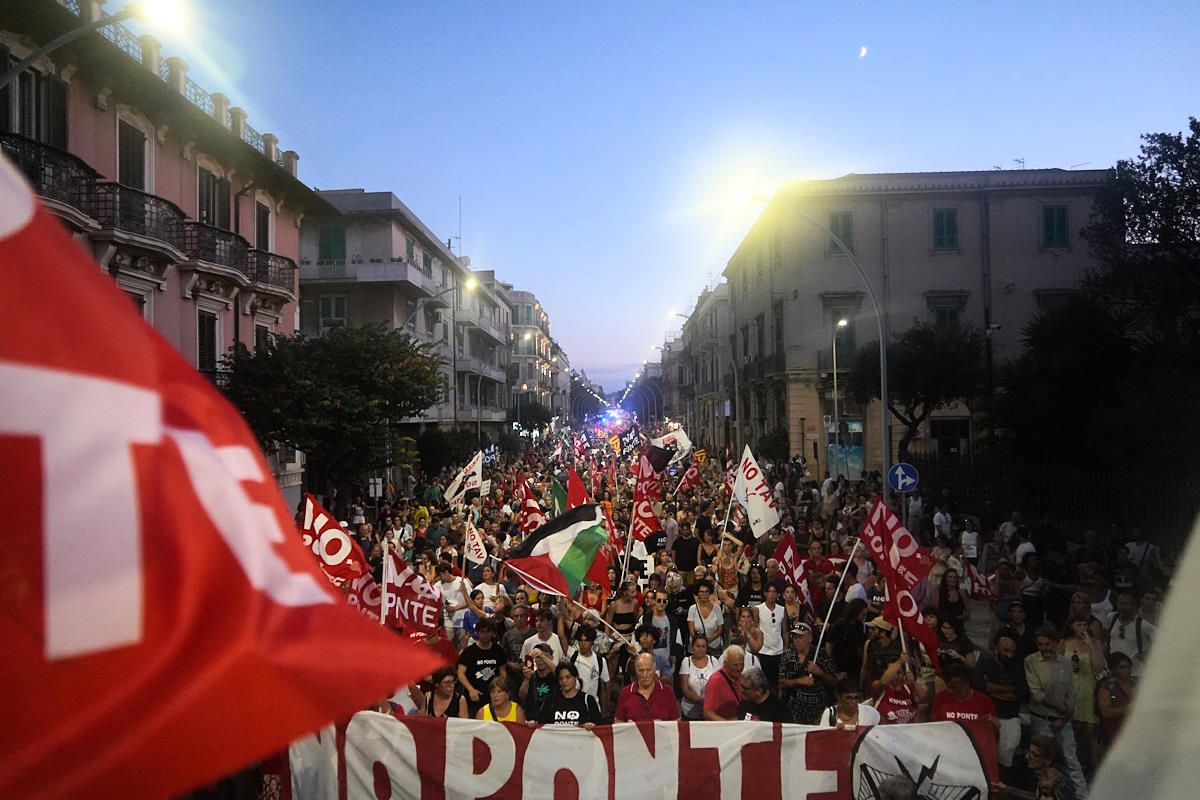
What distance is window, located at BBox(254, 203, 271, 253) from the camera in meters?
24.8

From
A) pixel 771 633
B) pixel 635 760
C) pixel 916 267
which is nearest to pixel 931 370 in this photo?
pixel 916 267

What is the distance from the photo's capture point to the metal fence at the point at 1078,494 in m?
16.0

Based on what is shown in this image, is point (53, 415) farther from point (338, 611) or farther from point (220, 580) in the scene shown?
point (338, 611)

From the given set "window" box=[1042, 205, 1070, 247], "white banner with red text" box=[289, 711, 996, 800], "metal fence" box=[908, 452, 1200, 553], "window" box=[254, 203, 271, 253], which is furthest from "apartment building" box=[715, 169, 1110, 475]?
"white banner with red text" box=[289, 711, 996, 800]

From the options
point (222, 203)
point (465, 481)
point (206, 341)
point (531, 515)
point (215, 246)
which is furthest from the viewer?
point (222, 203)

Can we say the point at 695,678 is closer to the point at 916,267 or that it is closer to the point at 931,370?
the point at 931,370

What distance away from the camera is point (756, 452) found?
146ft

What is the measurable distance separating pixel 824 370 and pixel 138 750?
39.1 m

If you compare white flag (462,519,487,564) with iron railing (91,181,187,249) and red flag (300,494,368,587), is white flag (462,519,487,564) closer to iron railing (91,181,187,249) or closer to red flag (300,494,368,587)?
A: red flag (300,494,368,587)

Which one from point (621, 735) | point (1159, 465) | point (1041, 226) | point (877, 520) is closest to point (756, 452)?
point (1041, 226)

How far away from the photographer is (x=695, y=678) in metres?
7.75

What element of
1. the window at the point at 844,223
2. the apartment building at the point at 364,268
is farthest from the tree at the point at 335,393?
the window at the point at 844,223

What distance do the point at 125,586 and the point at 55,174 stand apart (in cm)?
1538

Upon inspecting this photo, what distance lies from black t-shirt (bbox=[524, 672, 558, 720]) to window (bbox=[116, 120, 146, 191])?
1470cm
